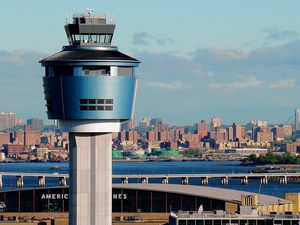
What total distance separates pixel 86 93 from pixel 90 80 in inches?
32.3

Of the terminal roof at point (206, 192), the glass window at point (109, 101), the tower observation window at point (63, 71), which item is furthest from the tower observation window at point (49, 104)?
the terminal roof at point (206, 192)

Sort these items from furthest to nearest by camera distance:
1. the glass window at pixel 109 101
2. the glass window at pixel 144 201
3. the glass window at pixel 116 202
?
the glass window at pixel 116 202, the glass window at pixel 144 201, the glass window at pixel 109 101

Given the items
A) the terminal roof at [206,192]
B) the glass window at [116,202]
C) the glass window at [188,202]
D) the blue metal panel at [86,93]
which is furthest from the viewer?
the glass window at [116,202]

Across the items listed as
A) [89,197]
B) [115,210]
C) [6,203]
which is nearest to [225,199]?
[115,210]

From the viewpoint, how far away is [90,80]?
89.8 metres

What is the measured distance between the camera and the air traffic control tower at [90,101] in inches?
3536

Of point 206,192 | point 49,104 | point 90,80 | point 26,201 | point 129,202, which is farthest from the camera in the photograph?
point 206,192

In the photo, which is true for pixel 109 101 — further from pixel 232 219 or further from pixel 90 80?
pixel 232 219

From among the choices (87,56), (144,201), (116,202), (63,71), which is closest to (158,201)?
(144,201)

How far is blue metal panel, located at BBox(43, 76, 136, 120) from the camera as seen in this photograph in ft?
295

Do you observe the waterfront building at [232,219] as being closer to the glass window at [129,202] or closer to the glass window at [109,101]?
the glass window at [109,101]

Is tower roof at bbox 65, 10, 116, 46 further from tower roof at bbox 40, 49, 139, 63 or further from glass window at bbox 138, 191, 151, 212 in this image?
glass window at bbox 138, 191, 151, 212

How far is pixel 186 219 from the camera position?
103062mm

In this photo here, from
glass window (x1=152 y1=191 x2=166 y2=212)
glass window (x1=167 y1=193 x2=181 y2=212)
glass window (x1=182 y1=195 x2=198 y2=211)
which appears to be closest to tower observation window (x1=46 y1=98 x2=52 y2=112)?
glass window (x1=182 y1=195 x2=198 y2=211)
